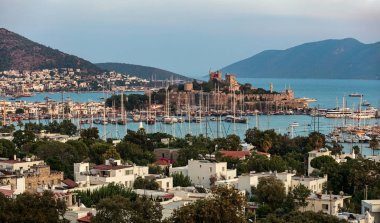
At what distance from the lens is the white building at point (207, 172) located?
2639cm

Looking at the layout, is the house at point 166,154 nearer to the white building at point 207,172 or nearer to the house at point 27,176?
the white building at point 207,172

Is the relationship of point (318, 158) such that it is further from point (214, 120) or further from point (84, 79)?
point (84, 79)

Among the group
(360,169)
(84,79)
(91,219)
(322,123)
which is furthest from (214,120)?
(84,79)

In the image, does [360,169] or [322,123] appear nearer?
[360,169]

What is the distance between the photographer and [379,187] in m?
23.6

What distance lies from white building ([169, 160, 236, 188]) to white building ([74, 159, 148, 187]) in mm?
1647

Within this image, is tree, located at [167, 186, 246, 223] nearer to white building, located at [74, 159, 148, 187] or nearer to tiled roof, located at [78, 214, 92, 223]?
tiled roof, located at [78, 214, 92, 223]

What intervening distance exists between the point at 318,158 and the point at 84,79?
154484 mm

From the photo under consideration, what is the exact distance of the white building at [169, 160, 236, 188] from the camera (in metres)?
26.4

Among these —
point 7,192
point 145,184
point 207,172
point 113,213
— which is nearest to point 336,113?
point 207,172

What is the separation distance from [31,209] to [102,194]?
580cm

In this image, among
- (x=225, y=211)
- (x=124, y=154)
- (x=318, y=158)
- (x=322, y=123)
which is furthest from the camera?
(x=322, y=123)

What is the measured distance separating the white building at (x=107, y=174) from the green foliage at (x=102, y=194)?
3.54ft

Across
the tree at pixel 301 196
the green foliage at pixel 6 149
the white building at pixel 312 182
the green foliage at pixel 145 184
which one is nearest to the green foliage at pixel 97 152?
the green foliage at pixel 6 149
